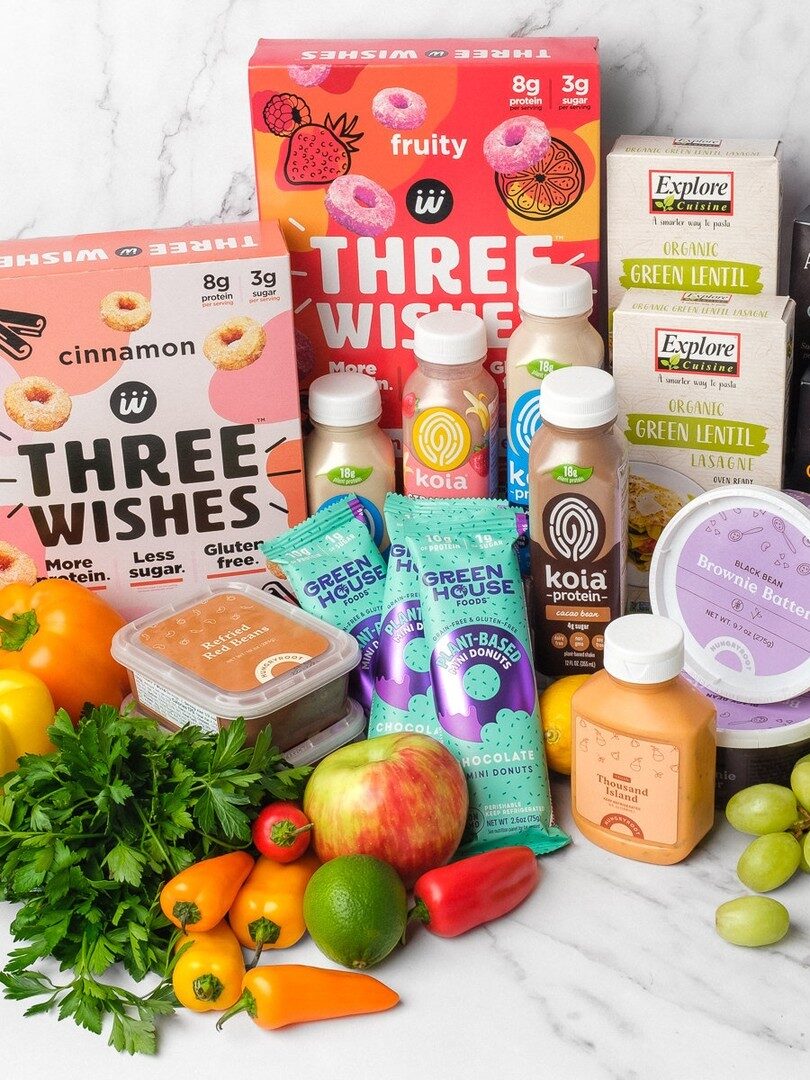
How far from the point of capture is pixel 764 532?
3.81 ft

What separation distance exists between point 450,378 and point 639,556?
0.91 ft

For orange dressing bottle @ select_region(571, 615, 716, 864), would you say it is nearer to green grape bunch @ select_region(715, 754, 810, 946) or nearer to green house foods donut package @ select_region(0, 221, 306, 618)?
green grape bunch @ select_region(715, 754, 810, 946)

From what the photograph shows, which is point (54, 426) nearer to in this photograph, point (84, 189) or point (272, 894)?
point (84, 189)

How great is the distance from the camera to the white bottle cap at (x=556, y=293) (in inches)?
49.4

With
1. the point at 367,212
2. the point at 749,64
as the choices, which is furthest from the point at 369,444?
the point at 749,64

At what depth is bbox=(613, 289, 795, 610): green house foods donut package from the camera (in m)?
1.25

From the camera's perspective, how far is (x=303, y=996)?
985 mm

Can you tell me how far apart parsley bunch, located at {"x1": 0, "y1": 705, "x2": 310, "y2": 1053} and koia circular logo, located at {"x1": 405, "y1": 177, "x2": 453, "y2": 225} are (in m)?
0.57

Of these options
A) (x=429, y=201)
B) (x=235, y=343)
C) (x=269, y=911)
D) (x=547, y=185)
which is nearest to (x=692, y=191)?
(x=547, y=185)

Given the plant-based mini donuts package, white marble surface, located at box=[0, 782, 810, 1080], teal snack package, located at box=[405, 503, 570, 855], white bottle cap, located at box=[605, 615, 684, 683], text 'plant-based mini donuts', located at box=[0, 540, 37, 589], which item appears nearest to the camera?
white marble surface, located at box=[0, 782, 810, 1080]

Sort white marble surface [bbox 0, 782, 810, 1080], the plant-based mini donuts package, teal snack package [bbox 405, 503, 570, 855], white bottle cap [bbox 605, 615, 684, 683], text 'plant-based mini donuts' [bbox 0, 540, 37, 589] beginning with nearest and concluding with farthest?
white marble surface [bbox 0, 782, 810, 1080] < white bottle cap [bbox 605, 615, 684, 683] < teal snack package [bbox 405, 503, 570, 855] < the plant-based mini donuts package < text 'plant-based mini donuts' [bbox 0, 540, 37, 589]

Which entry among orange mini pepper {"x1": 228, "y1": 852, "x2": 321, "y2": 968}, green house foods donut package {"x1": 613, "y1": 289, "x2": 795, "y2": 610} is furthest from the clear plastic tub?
green house foods donut package {"x1": 613, "y1": 289, "x2": 795, "y2": 610}

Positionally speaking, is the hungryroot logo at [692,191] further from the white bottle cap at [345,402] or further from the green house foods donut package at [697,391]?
the white bottle cap at [345,402]

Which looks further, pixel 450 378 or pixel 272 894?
pixel 450 378
